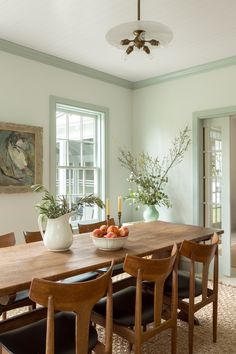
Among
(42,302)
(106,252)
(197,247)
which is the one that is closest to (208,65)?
(197,247)

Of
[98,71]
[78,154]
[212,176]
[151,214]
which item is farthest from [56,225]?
[98,71]

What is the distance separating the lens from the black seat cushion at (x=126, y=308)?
6.53ft

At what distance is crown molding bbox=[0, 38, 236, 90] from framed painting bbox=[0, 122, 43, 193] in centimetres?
88

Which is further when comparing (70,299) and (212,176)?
Answer: (212,176)

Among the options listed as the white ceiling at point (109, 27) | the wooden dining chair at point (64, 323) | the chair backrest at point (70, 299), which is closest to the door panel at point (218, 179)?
the white ceiling at point (109, 27)

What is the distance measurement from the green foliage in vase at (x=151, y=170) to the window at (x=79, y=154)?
0.44 metres

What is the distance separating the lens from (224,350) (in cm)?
249

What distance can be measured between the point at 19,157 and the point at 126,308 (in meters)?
2.37

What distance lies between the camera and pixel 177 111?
4.77 meters

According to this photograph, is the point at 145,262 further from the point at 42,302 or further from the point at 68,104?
the point at 68,104

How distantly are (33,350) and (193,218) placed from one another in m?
3.32

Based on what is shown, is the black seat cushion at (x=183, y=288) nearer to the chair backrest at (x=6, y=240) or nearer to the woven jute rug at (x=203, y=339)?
the woven jute rug at (x=203, y=339)

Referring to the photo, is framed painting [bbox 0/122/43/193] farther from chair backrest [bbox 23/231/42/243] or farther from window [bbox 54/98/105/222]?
chair backrest [bbox 23/231/42/243]

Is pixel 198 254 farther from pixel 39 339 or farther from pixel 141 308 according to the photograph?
pixel 39 339
